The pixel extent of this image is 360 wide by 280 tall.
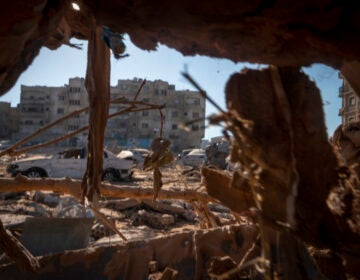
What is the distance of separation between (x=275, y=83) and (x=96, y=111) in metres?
1.07

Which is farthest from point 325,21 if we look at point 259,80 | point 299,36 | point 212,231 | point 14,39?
point 212,231

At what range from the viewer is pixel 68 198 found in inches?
333

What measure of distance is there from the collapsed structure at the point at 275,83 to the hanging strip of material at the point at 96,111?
58 cm

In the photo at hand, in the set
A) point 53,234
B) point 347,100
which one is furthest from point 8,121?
point 53,234

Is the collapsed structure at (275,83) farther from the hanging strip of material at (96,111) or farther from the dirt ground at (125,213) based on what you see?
the dirt ground at (125,213)

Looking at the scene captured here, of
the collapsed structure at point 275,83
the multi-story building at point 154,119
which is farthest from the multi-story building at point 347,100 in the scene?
the multi-story building at point 154,119

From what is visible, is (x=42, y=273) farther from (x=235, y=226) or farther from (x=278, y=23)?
(x=278, y=23)

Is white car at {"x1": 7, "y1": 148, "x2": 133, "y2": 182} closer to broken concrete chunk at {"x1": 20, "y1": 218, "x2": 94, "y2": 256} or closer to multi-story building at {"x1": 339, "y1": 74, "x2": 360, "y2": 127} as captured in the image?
broken concrete chunk at {"x1": 20, "y1": 218, "x2": 94, "y2": 256}

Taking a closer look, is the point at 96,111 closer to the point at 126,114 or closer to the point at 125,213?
the point at 125,213

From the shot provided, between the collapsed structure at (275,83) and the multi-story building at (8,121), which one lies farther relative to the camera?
the multi-story building at (8,121)

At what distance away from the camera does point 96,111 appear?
181 cm

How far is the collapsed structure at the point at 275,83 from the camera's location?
1.11 metres

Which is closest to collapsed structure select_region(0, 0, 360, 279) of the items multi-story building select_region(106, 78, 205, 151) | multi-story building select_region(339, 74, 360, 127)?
multi-story building select_region(339, 74, 360, 127)

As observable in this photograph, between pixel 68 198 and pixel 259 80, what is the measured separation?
8245 mm
